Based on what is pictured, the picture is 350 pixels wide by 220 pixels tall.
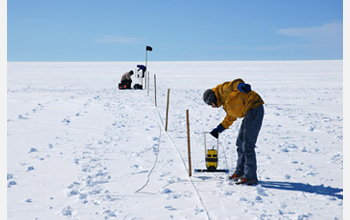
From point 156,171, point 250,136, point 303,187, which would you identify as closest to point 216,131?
point 250,136

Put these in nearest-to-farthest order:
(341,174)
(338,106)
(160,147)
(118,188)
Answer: (118,188), (341,174), (160,147), (338,106)

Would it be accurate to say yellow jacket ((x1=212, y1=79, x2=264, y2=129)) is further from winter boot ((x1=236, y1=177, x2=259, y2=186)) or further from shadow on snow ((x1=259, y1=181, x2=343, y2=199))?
shadow on snow ((x1=259, y1=181, x2=343, y2=199))

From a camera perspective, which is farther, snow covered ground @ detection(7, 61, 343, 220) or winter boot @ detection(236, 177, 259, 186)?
winter boot @ detection(236, 177, 259, 186)

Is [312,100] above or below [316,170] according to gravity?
above

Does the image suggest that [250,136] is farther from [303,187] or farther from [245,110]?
[303,187]

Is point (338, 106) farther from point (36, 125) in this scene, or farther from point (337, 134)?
point (36, 125)

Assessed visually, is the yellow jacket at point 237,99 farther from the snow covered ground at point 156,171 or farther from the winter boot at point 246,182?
the snow covered ground at point 156,171

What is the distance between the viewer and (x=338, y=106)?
13.1 meters

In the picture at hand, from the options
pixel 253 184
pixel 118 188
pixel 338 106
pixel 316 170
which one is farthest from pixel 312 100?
pixel 118 188

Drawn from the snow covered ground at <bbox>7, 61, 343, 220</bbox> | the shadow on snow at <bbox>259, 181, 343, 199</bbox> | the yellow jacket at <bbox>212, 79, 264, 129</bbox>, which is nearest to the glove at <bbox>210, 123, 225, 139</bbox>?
the yellow jacket at <bbox>212, 79, 264, 129</bbox>

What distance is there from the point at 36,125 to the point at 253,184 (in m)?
6.78

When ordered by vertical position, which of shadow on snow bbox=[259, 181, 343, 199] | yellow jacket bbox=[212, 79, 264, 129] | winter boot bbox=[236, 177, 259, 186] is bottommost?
shadow on snow bbox=[259, 181, 343, 199]

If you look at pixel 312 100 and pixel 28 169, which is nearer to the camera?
pixel 28 169

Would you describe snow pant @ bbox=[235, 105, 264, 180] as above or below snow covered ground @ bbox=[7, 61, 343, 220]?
above
